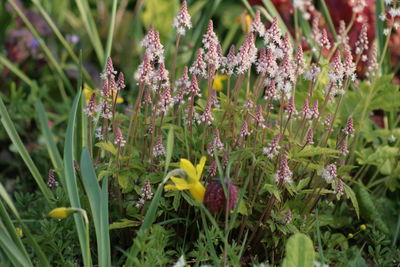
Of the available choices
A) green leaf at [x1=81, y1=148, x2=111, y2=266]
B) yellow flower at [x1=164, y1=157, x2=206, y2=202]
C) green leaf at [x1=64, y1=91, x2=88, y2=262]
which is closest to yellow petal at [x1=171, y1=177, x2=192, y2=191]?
yellow flower at [x1=164, y1=157, x2=206, y2=202]

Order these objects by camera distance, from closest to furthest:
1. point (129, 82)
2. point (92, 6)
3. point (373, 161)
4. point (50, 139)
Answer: point (50, 139)
point (373, 161)
point (129, 82)
point (92, 6)

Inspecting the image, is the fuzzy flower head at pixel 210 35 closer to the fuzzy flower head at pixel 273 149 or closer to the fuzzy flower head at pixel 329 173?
the fuzzy flower head at pixel 273 149

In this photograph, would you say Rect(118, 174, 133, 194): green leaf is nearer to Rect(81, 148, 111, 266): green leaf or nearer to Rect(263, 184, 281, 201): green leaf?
Rect(81, 148, 111, 266): green leaf

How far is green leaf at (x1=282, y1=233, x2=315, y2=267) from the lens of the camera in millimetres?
1434

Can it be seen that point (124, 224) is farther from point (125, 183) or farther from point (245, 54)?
point (245, 54)

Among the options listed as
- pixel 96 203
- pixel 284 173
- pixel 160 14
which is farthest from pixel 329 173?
pixel 160 14

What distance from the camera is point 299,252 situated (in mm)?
1440

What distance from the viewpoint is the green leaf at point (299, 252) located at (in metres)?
1.43

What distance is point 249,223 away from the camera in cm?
173

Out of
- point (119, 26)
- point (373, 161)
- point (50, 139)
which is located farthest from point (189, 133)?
point (119, 26)

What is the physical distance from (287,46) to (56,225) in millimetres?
874

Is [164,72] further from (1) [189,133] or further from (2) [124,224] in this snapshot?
(2) [124,224]

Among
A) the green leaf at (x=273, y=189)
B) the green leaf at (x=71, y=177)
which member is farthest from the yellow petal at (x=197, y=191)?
the green leaf at (x=71, y=177)

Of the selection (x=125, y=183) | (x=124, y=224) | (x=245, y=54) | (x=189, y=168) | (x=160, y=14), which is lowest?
(x=124, y=224)
